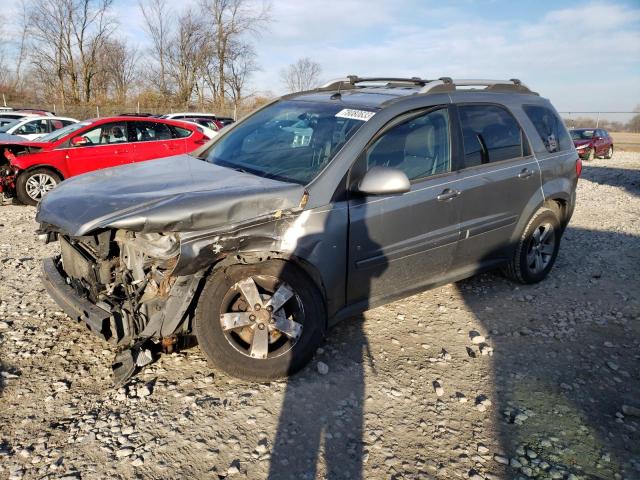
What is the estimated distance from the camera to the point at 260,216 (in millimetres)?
2967

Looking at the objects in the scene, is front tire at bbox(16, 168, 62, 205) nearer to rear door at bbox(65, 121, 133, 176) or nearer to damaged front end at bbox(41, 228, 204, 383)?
rear door at bbox(65, 121, 133, 176)

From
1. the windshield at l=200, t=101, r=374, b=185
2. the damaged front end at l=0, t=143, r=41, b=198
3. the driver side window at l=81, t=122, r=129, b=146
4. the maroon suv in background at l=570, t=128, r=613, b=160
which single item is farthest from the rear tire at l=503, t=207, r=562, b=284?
the maroon suv in background at l=570, t=128, r=613, b=160

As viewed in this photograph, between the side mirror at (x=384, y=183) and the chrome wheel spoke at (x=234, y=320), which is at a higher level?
the side mirror at (x=384, y=183)

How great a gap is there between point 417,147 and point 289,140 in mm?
986

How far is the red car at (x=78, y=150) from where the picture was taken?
27.7ft

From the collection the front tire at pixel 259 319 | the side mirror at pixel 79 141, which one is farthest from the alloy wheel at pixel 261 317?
the side mirror at pixel 79 141

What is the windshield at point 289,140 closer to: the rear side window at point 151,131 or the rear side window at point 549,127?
the rear side window at point 549,127

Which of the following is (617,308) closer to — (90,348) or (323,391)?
(323,391)

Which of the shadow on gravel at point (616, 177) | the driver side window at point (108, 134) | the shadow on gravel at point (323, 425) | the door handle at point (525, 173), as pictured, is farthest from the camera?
the shadow on gravel at point (616, 177)

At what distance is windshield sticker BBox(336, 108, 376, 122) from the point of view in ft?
11.5

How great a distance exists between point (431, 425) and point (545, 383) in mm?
1008

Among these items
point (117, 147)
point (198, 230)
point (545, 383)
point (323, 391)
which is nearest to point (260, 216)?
point (198, 230)

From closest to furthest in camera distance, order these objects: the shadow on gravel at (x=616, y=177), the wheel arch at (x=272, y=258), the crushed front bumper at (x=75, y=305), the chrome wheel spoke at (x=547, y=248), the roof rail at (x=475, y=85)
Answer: the crushed front bumper at (x=75, y=305) → the wheel arch at (x=272, y=258) → the roof rail at (x=475, y=85) → the chrome wheel spoke at (x=547, y=248) → the shadow on gravel at (x=616, y=177)

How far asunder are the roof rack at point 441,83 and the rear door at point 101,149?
586 centimetres
